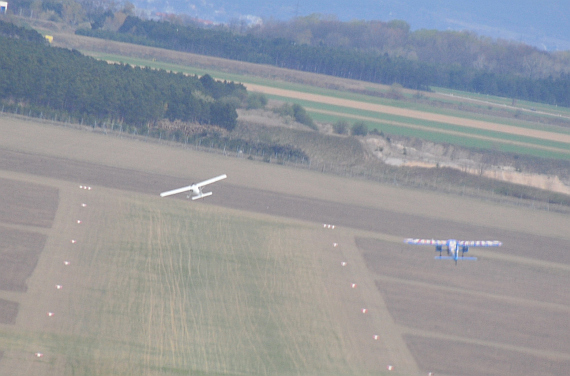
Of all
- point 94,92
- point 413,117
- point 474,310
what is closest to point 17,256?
point 474,310

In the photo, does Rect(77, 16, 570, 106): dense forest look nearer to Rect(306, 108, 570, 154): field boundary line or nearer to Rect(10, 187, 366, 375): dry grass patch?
Rect(306, 108, 570, 154): field boundary line

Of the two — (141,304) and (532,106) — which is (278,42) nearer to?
(532,106)

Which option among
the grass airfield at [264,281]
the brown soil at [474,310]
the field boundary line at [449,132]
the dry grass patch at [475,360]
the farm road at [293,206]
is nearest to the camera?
the grass airfield at [264,281]

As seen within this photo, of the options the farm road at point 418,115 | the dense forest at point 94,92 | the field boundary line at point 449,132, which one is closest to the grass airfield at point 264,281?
the dense forest at point 94,92

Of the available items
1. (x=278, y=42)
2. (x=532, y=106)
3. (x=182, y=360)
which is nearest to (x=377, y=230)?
(x=182, y=360)

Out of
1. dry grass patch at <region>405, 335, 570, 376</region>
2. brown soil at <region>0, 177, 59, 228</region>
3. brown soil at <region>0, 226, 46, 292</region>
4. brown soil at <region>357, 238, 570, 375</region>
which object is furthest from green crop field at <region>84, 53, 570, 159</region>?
dry grass patch at <region>405, 335, 570, 376</region>

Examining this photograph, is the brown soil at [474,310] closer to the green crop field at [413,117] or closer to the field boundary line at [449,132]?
the green crop field at [413,117]

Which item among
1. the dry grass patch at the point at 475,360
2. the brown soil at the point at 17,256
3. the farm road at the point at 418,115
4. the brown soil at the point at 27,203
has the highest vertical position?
the farm road at the point at 418,115
